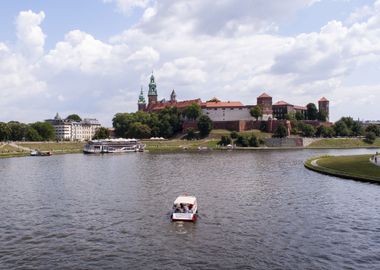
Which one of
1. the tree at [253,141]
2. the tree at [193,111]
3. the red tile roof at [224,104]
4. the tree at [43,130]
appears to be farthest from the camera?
the red tile roof at [224,104]

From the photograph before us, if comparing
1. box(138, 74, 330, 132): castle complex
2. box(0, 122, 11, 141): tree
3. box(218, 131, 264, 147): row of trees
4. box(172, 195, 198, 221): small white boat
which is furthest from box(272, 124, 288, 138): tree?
box(172, 195, 198, 221): small white boat

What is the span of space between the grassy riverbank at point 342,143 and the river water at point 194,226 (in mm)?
103140

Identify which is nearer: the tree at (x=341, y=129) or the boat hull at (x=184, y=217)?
the boat hull at (x=184, y=217)

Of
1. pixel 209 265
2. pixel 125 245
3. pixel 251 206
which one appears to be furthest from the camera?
pixel 251 206

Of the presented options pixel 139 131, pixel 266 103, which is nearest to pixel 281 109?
pixel 266 103

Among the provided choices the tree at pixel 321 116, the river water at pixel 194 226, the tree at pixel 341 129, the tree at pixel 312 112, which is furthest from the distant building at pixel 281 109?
the river water at pixel 194 226

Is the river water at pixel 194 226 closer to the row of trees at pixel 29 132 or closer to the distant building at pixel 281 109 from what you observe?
the row of trees at pixel 29 132

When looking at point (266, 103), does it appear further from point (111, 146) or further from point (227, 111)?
point (111, 146)

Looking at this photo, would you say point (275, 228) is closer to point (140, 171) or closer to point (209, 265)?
point (209, 265)

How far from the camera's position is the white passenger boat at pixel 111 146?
132m

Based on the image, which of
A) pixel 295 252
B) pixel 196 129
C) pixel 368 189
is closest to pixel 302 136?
pixel 196 129

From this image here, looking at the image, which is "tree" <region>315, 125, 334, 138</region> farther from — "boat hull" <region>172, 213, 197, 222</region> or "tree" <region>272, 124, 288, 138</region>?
"boat hull" <region>172, 213, 197, 222</region>

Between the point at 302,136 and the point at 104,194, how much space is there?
5233 inches

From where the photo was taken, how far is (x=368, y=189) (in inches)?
1818
